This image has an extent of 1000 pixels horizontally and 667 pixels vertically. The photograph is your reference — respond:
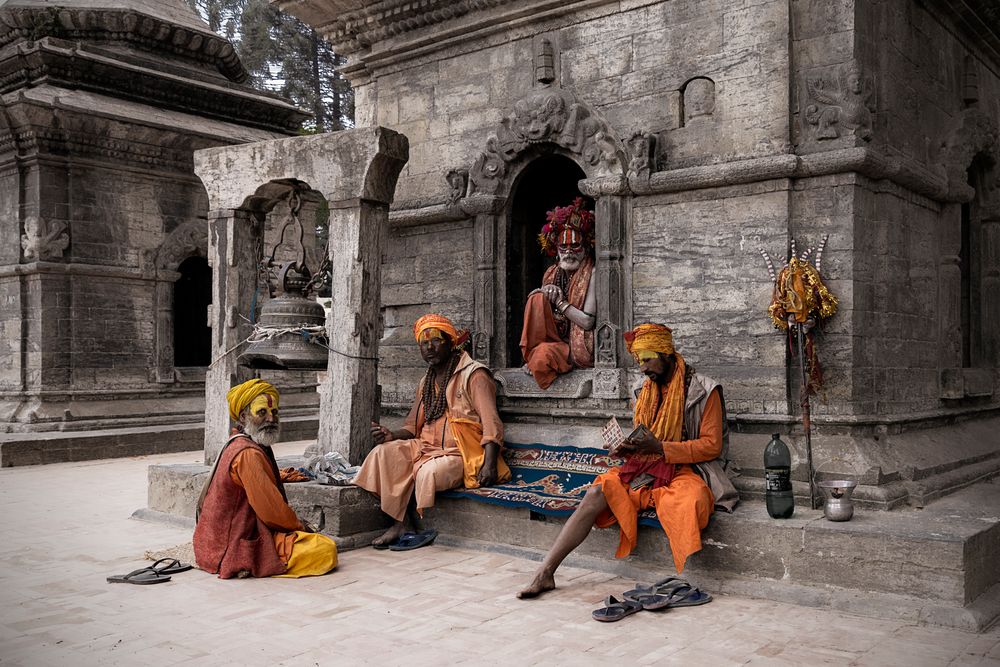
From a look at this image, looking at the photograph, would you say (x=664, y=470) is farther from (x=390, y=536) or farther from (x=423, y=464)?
(x=390, y=536)

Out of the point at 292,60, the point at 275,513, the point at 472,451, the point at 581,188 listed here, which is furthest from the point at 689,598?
the point at 292,60

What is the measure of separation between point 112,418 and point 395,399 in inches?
210

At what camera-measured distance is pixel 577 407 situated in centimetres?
704

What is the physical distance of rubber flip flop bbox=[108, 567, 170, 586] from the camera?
17.6ft

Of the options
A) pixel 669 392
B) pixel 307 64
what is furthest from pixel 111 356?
pixel 307 64

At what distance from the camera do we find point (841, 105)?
5934 millimetres

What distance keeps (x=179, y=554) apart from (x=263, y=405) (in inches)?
43.5

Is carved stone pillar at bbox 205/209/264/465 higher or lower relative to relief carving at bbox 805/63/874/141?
lower

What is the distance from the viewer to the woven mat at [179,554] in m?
5.77

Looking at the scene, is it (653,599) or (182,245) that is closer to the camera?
(653,599)

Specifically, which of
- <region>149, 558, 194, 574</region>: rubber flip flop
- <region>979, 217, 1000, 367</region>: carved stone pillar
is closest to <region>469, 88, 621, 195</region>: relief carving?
<region>979, 217, 1000, 367</region>: carved stone pillar

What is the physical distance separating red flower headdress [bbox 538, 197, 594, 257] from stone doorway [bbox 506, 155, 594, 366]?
1.26 feet

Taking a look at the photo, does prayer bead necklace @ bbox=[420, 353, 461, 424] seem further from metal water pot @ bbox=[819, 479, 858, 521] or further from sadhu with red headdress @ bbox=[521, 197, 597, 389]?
metal water pot @ bbox=[819, 479, 858, 521]

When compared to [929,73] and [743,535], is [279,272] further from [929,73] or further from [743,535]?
[929,73]
